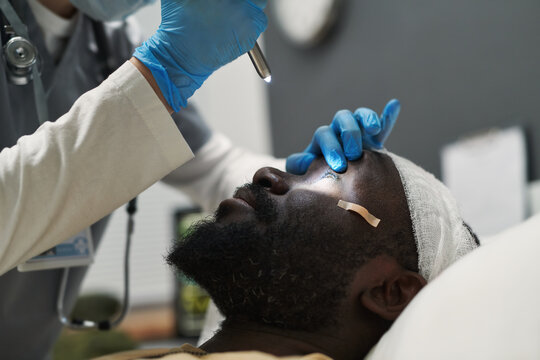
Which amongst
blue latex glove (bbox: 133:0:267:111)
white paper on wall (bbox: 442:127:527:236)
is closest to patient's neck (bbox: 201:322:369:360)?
blue latex glove (bbox: 133:0:267:111)

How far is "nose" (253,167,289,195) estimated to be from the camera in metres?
1.14

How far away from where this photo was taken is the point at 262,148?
124 inches

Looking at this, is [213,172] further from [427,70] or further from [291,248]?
[427,70]

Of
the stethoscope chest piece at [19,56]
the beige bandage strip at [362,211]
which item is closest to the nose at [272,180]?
the beige bandage strip at [362,211]

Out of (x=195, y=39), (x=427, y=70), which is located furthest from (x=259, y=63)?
(x=427, y=70)

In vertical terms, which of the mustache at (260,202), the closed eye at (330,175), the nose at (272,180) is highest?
the closed eye at (330,175)

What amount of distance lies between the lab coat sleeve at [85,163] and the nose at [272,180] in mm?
286

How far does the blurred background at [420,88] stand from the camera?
5.68ft

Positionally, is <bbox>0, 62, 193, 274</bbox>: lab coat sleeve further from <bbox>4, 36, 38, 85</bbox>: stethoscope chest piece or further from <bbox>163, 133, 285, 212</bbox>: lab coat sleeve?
<bbox>163, 133, 285, 212</bbox>: lab coat sleeve

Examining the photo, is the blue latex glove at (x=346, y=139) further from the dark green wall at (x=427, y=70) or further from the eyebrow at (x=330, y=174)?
the dark green wall at (x=427, y=70)

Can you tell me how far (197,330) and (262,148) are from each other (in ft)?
3.44

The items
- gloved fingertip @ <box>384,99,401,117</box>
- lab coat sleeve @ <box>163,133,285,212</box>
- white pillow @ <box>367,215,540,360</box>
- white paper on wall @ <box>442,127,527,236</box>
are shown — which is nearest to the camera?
white pillow @ <box>367,215,540,360</box>

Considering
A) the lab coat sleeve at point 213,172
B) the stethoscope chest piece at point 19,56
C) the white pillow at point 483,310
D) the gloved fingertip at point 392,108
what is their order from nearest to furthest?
the white pillow at point 483,310 < the stethoscope chest piece at point 19,56 < the gloved fingertip at point 392,108 < the lab coat sleeve at point 213,172

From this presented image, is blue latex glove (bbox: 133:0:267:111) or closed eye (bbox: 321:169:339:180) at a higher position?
blue latex glove (bbox: 133:0:267:111)
